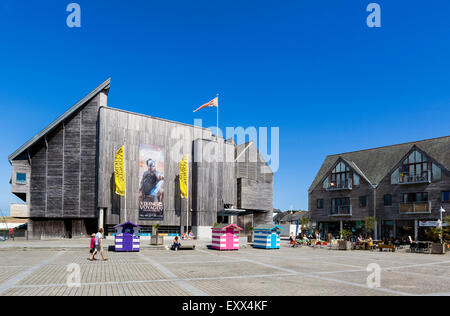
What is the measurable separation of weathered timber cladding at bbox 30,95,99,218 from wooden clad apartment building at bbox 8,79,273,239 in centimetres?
9

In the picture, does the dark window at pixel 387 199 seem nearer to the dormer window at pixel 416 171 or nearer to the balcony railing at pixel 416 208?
the balcony railing at pixel 416 208

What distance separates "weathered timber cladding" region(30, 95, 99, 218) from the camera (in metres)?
40.6

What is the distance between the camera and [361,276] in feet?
48.9

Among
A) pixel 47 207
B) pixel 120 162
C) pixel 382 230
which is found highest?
pixel 120 162

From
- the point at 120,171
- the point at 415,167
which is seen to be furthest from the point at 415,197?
the point at 120,171

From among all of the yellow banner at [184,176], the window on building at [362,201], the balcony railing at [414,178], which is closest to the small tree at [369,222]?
the window on building at [362,201]

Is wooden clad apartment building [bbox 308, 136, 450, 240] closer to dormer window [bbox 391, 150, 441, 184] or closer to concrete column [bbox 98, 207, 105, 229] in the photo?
dormer window [bbox 391, 150, 441, 184]

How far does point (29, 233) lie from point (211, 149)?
2224cm
